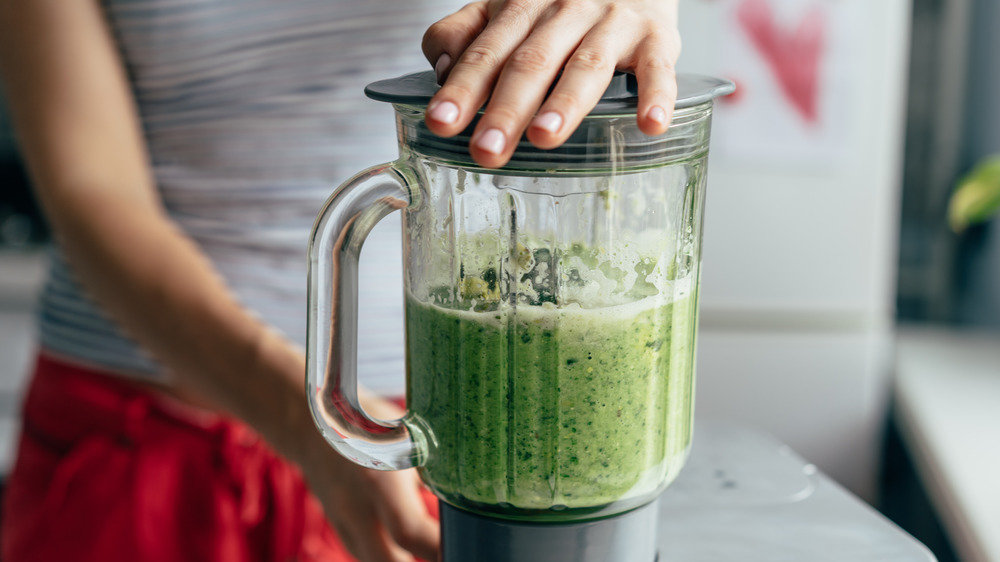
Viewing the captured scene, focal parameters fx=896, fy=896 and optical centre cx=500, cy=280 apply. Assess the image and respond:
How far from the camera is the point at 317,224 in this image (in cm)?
41

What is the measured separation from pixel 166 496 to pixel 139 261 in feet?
0.74

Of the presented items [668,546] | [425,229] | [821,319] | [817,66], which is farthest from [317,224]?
[821,319]

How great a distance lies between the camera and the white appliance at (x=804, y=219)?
1509 millimetres

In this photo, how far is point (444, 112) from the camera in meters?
0.35

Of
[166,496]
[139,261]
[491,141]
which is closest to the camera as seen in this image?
[491,141]

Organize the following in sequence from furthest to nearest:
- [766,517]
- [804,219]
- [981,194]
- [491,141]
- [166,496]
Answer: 1. [804,219]
2. [981,194]
3. [166,496]
4. [766,517]
5. [491,141]

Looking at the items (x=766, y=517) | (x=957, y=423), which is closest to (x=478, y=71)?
(x=766, y=517)

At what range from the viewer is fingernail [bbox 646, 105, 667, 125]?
0.35 metres

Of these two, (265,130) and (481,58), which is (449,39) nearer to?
(481,58)

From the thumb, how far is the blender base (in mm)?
217

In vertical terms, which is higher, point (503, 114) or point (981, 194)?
point (503, 114)

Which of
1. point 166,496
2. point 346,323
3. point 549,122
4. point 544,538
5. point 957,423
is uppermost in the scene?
point 549,122

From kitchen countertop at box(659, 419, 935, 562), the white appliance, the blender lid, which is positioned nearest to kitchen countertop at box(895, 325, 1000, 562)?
the white appliance

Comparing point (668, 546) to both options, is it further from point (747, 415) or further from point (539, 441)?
point (747, 415)
